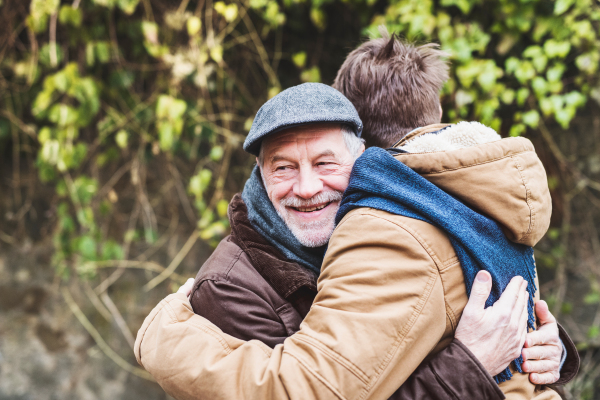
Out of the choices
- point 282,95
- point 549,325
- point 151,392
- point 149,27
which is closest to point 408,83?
point 282,95

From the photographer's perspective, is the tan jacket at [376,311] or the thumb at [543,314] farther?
the thumb at [543,314]

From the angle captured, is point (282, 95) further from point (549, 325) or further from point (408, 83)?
point (549, 325)

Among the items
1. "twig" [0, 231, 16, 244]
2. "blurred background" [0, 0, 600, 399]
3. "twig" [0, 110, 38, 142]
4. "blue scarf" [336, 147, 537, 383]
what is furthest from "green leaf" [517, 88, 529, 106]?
"twig" [0, 231, 16, 244]

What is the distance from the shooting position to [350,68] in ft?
5.10

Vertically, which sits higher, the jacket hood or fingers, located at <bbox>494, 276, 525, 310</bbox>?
the jacket hood

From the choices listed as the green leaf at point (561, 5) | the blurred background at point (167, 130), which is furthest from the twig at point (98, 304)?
the green leaf at point (561, 5)

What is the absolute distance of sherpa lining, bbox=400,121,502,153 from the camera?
1107 mm

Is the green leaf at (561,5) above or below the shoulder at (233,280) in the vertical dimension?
above

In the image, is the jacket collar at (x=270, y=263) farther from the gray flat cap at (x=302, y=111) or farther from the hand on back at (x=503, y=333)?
the hand on back at (x=503, y=333)

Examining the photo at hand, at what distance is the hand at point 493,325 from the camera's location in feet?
3.34

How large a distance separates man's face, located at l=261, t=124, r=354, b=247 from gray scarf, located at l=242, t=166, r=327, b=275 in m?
0.02

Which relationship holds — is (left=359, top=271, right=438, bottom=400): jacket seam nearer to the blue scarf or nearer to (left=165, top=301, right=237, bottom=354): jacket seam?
the blue scarf

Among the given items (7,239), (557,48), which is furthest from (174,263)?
(557,48)

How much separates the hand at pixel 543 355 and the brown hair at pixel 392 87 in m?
0.70
